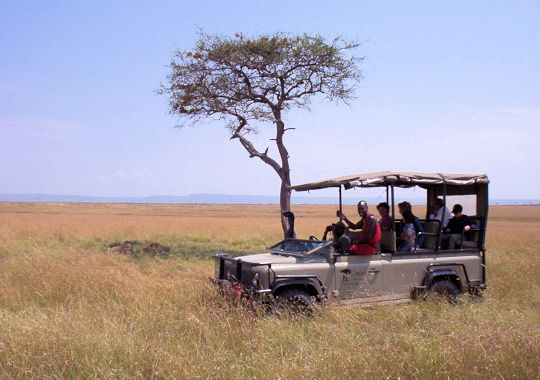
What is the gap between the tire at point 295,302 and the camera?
662 centimetres

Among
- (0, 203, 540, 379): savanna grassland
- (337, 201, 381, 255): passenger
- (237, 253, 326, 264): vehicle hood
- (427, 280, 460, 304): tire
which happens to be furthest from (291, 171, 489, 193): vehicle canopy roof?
(0, 203, 540, 379): savanna grassland

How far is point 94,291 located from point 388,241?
16.4 ft

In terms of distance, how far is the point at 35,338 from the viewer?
5.59 metres

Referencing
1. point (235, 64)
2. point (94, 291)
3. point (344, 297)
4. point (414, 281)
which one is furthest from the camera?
point (235, 64)

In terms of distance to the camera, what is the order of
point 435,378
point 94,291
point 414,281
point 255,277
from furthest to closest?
point 94,291
point 414,281
point 255,277
point 435,378

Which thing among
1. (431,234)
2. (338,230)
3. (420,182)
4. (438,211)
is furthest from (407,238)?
(438,211)

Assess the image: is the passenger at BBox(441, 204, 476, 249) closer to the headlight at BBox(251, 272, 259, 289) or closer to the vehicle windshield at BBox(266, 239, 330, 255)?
the vehicle windshield at BBox(266, 239, 330, 255)

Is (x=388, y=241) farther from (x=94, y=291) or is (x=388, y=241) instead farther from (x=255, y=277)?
(x=94, y=291)

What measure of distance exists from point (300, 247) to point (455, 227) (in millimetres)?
3024

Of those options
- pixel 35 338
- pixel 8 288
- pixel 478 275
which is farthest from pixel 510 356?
pixel 8 288

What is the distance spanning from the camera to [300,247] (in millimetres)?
7926

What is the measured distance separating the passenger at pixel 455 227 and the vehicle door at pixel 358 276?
5.76 ft

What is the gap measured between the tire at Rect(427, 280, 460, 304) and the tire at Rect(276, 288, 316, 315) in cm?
219

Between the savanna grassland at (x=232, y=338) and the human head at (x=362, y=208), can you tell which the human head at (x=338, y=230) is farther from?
the savanna grassland at (x=232, y=338)
